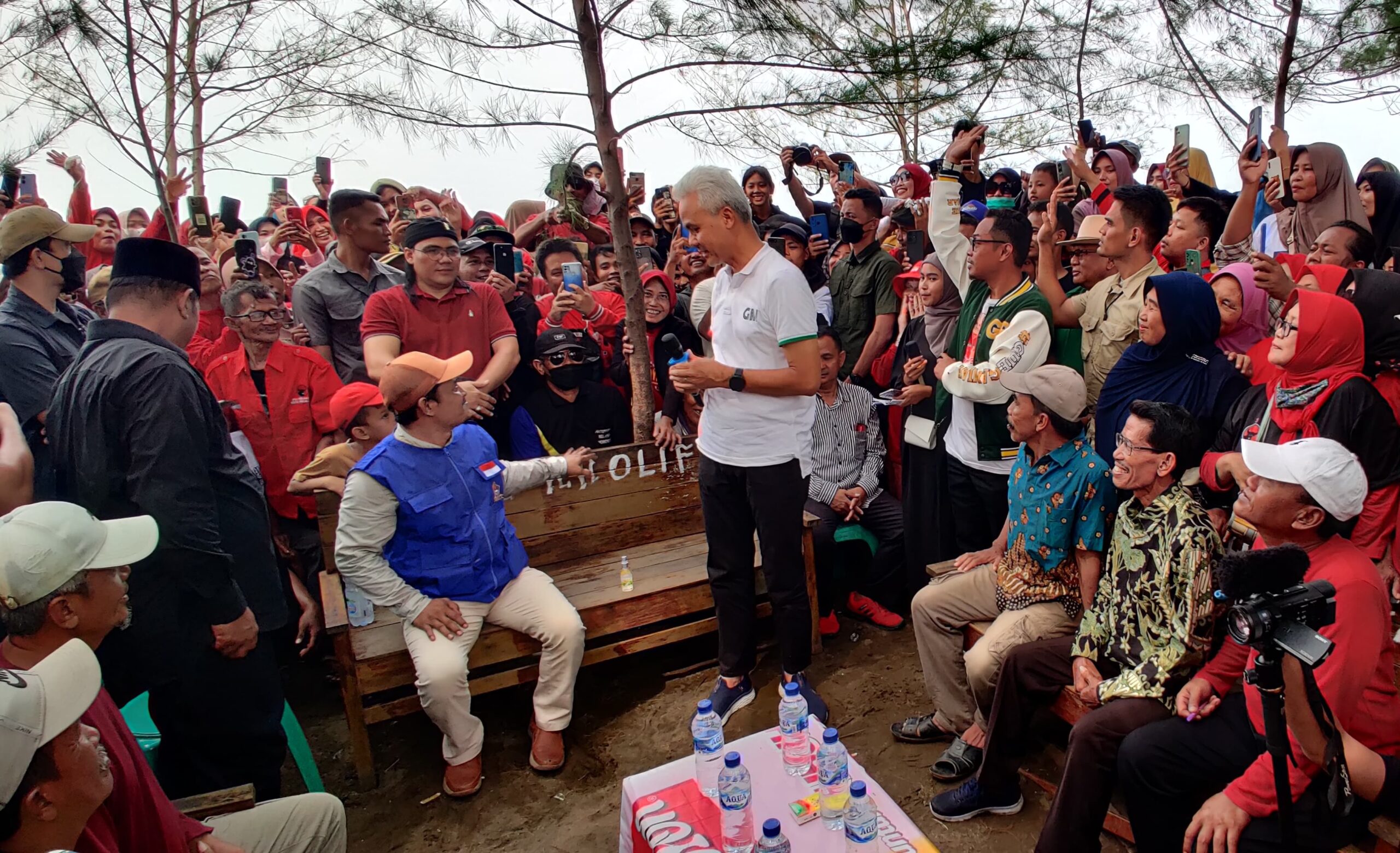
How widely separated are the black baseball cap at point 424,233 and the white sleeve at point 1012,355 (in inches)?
109

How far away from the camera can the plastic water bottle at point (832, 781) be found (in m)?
2.24

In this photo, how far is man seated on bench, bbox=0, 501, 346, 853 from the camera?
175 centimetres

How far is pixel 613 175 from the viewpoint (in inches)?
161

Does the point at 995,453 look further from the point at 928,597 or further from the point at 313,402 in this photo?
the point at 313,402

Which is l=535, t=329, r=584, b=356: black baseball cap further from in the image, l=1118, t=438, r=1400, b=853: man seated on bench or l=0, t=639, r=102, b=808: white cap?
l=1118, t=438, r=1400, b=853: man seated on bench

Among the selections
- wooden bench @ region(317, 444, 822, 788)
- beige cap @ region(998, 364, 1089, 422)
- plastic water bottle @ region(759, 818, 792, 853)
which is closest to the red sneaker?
wooden bench @ region(317, 444, 822, 788)

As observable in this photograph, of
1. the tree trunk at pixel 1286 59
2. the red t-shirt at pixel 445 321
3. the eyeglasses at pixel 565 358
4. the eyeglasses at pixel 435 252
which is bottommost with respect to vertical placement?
the eyeglasses at pixel 565 358

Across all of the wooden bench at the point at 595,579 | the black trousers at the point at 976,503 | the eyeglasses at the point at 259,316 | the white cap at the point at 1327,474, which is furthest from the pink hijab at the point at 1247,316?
the eyeglasses at the point at 259,316

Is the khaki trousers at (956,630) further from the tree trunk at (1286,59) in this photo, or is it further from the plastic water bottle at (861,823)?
the tree trunk at (1286,59)

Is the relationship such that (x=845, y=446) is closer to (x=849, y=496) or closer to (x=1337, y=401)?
(x=849, y=496)

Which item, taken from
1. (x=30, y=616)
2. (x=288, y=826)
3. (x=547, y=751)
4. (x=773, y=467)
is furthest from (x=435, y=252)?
(x=288, y=826)

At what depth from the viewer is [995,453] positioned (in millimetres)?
3590

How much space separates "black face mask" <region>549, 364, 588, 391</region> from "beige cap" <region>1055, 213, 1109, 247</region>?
2641 millimetres

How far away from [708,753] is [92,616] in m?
1.70
